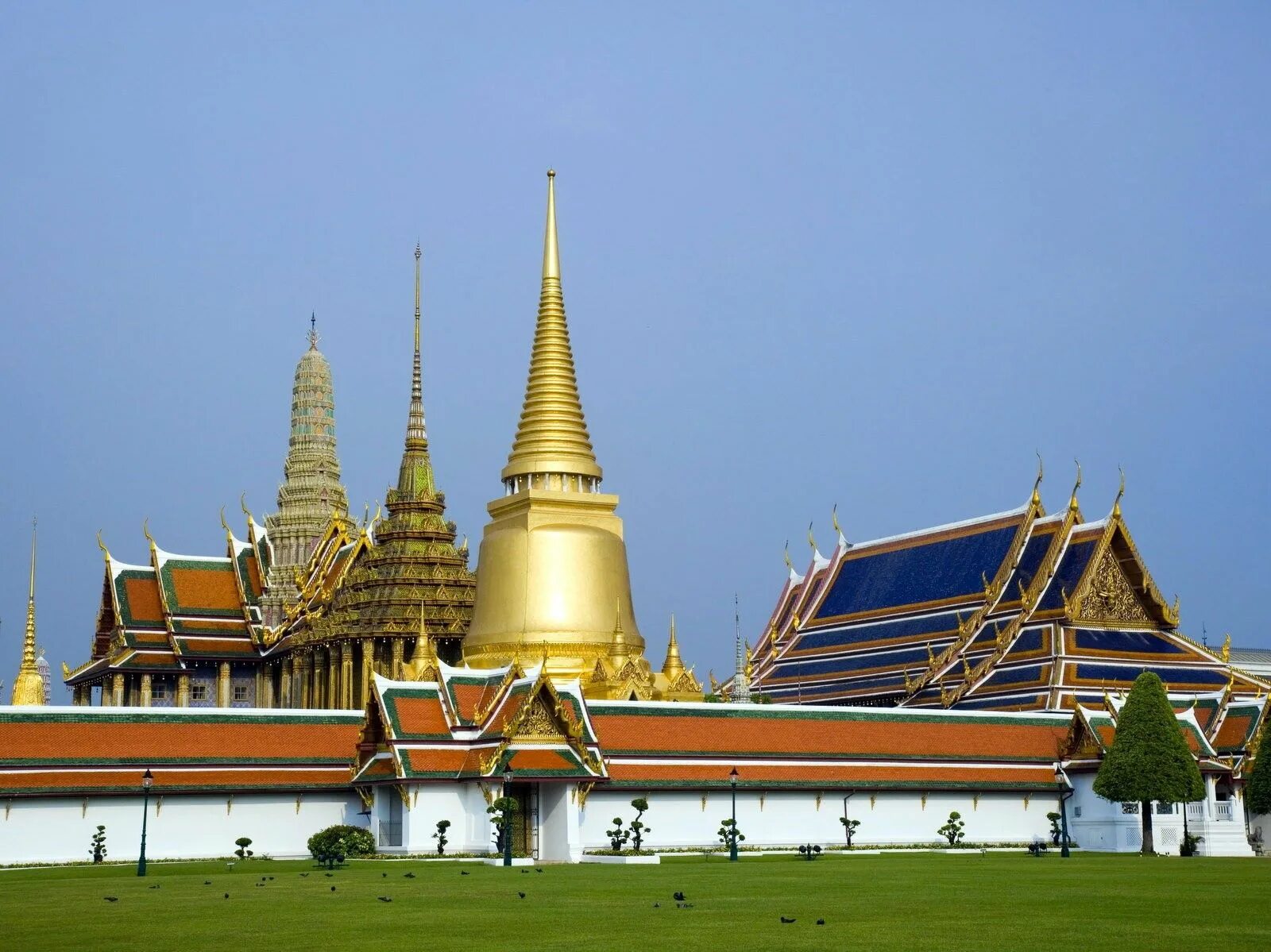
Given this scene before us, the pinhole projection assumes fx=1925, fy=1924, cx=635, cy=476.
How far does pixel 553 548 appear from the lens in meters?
54.6

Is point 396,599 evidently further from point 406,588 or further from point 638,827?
point 638,827

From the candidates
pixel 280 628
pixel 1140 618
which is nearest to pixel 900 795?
pixel 1140 618

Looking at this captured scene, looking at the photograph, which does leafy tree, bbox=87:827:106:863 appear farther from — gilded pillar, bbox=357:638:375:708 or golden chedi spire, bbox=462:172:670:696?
gilded pillar, bbox=357:638:375:708

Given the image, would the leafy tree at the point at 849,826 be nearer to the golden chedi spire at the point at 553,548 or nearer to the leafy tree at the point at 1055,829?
the leafy tree at the point at 1055,829

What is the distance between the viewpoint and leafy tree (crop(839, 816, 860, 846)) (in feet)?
142

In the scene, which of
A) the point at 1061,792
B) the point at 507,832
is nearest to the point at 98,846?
the point at 507,832

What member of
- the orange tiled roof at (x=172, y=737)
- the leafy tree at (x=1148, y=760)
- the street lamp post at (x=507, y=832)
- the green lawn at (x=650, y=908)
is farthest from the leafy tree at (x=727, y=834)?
the orange tiled roof at (x=172, y=737)

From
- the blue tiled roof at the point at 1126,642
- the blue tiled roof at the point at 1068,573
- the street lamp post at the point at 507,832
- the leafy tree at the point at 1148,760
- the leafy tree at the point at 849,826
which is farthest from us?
the blue tiled roof at the point at 1068,573

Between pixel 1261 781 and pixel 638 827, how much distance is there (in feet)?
44.7

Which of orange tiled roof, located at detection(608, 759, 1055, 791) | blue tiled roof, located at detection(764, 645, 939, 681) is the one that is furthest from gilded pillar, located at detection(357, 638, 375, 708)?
orange tiled roof, located at detection(608, 759, 1055, 791)

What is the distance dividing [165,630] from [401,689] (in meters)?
39.4

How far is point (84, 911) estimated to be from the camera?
75.0 feet

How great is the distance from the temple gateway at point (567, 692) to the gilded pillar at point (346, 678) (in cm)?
13

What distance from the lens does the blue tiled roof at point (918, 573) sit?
2362 inches
